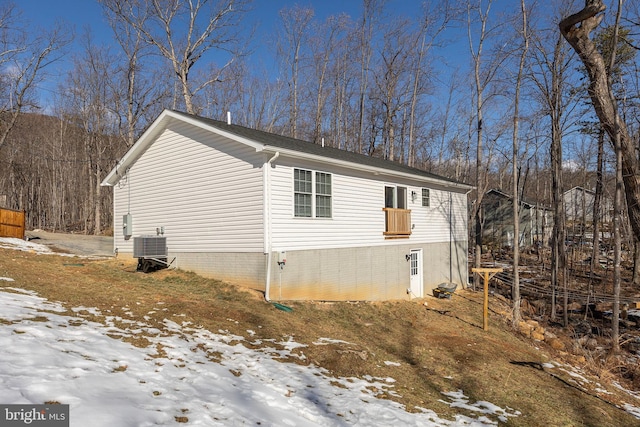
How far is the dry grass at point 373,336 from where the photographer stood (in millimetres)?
6504

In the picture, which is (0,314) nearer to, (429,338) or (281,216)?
(281,216)

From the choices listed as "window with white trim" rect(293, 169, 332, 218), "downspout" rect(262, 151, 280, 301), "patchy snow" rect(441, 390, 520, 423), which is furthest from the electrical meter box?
"patchy snow" rect(441, 390, 520, 423)

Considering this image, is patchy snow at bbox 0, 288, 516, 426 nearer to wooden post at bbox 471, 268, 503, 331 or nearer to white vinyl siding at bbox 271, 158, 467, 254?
white vinyl siding at bbox 271, 158, 467, 254

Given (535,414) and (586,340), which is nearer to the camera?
(535,414)

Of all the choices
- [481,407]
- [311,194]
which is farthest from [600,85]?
[481,407]

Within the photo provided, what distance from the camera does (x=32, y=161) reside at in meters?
39.9

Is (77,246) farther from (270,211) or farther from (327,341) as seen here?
(327,341)

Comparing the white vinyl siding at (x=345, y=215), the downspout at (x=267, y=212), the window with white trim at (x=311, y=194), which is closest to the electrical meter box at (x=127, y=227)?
the downspout at (x=267, y=212)

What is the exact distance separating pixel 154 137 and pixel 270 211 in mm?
5995

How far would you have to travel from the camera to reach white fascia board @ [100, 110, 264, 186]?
423 inches

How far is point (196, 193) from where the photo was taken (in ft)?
39.8

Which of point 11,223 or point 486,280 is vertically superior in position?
point 11,223

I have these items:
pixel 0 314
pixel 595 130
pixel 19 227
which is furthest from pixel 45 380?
pixel 595 130

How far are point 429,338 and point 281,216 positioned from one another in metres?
5.05
